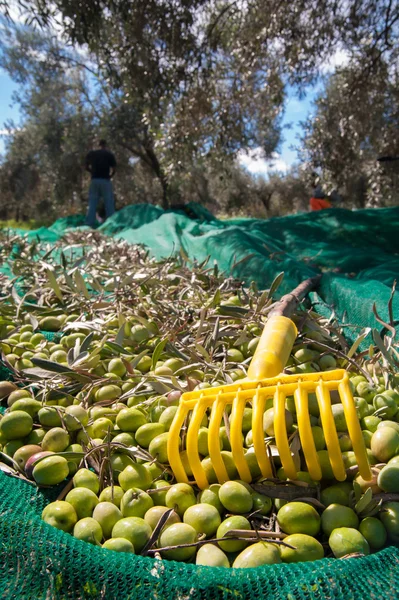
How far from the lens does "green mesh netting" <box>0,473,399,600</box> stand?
1006 mm

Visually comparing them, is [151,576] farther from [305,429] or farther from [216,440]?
[305,429]

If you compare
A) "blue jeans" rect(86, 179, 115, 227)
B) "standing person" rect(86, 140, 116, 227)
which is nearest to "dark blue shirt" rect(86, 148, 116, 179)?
"standing person" rect(86, 140, 116, 227)

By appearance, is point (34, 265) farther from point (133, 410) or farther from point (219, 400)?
point (219, 400)

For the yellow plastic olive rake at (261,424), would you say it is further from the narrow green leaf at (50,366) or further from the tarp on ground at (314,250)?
the tarp on ground at (314,250)

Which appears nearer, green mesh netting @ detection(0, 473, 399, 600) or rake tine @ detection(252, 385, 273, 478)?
green mesh netting @ detection(0, 473, 399, 600)

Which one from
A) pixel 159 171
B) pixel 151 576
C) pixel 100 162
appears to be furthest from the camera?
pixel 159 171

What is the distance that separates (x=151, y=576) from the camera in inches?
41.0

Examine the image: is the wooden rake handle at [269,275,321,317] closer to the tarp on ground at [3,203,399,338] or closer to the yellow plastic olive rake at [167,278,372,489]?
the tarp on ground at [3,203,399,338]

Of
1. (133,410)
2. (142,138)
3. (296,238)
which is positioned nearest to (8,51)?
(142,138)

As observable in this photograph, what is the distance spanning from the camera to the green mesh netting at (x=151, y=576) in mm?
1006

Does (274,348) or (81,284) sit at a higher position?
(81,284)

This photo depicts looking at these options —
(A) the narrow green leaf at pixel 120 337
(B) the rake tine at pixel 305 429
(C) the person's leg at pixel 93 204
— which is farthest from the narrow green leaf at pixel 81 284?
(C) the person's leg at pixel 93 204

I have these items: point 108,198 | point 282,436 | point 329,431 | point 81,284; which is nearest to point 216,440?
point 282,436

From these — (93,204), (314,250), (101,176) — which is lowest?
(314,250)
